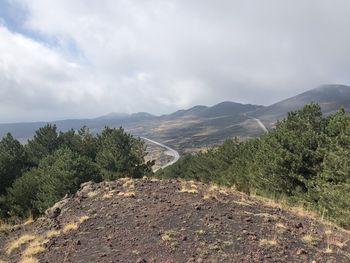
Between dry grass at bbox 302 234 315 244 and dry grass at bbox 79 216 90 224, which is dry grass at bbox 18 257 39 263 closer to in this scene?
dry grass at bbox 79 216 90 224

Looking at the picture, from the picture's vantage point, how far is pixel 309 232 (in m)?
16.6

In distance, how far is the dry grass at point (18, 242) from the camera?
16725 mm

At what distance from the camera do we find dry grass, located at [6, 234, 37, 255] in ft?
54.9

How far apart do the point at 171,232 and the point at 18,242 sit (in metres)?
6.92

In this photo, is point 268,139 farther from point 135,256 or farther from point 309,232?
point 135,256

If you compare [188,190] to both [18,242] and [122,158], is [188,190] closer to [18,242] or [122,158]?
[18,242]

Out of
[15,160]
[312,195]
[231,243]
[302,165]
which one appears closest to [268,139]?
[302,165]

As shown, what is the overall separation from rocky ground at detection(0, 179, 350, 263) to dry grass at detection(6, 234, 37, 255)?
2.0 inches

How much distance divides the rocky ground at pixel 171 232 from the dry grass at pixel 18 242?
0.17ft

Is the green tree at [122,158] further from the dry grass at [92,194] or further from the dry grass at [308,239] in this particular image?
the dry grass at [308,239]

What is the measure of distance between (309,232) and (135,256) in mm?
7469

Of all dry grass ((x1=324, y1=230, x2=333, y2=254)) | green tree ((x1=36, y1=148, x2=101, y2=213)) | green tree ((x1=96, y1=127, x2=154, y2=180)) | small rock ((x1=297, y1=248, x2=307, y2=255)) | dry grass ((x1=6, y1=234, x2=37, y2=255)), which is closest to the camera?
small rock ((x1=297, y1=248, x2=307, y2=255))

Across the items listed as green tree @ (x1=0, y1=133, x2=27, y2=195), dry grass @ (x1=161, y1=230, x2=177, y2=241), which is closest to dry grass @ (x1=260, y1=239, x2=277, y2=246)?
dry grass @ (x1=161, y1=230, x2=177, y2=241)

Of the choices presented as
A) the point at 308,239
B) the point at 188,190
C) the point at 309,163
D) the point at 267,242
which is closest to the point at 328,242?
the point at 308,239
